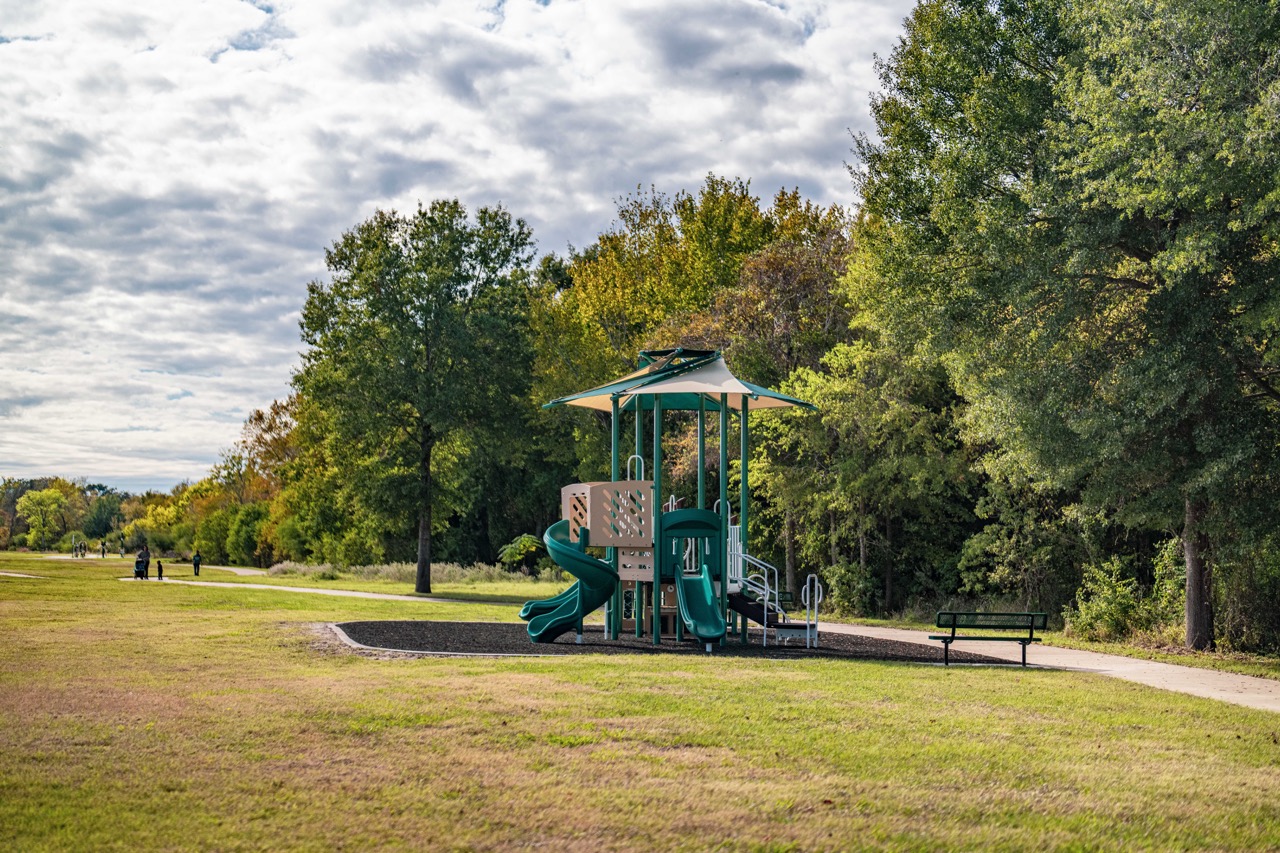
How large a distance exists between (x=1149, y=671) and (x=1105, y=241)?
6522 mm

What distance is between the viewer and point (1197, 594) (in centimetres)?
1739

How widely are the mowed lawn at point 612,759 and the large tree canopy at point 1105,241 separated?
202 inches

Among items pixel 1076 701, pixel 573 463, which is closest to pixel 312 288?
pixel 573 463

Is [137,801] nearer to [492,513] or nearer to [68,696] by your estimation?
[68,696]

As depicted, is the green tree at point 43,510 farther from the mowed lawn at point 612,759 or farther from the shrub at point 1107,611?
the shrub at point 1107,611

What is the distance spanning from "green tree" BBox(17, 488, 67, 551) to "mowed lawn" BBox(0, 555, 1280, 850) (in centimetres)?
8431

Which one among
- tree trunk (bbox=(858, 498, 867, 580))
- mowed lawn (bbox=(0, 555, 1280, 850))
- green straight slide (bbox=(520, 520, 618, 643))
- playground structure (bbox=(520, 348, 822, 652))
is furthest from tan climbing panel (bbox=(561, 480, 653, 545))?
tree trunk (bbox=(858, 498, 867, 580))

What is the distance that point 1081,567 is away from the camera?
23.0m

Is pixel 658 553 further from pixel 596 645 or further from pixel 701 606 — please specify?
pixel 596 645

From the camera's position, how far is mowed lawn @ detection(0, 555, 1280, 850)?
608 centimetres

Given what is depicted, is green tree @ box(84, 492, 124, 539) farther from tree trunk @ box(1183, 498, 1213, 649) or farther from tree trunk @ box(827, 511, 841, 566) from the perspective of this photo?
tree trunk @ box(1183, 498, 1213, 649)

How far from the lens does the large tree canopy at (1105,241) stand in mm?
14523

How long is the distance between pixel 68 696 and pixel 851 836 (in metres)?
7.79

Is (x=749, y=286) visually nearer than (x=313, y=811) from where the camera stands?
No
